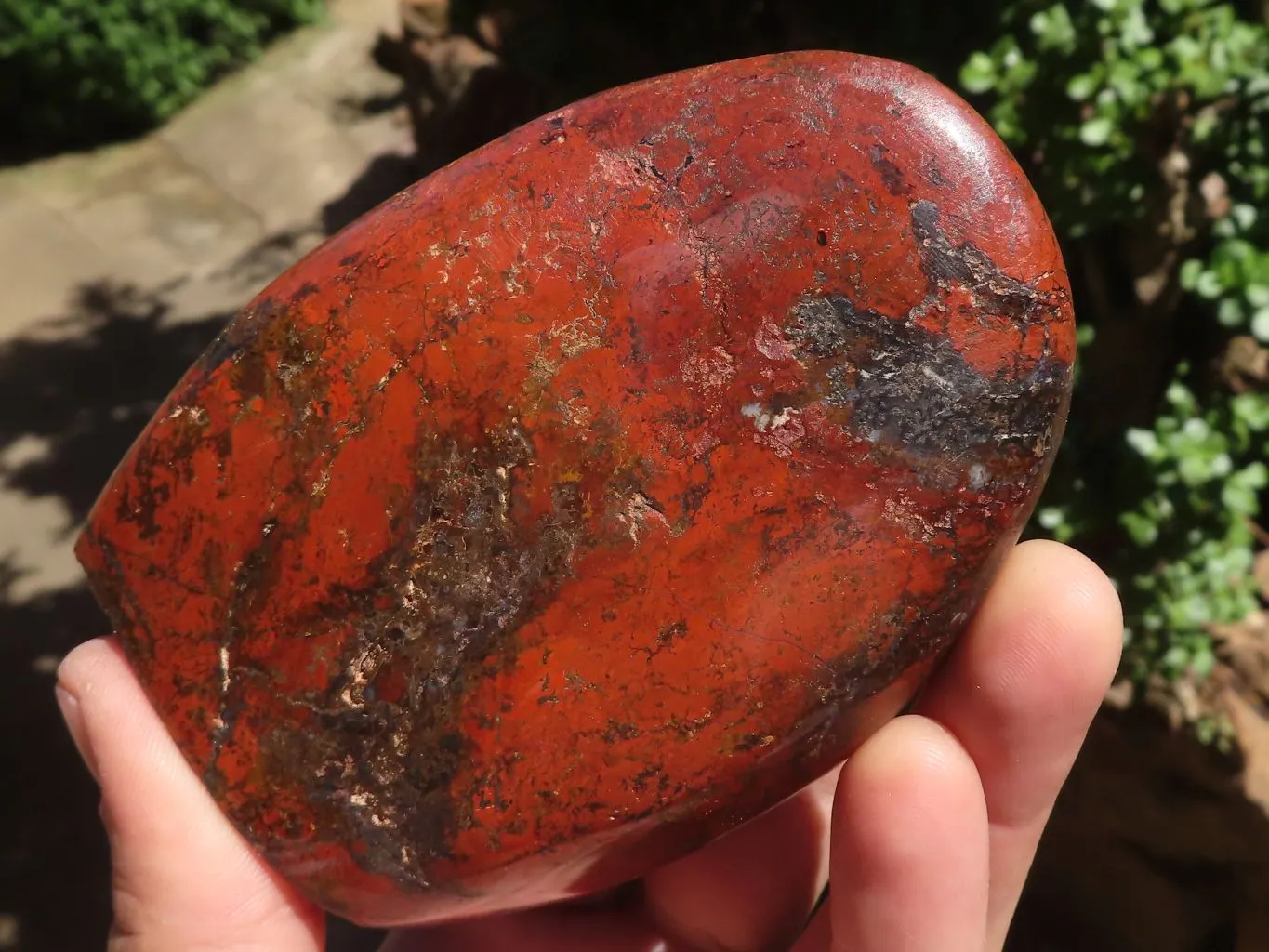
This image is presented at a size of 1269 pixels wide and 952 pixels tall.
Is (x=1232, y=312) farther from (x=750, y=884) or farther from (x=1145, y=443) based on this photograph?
(x=750, y=884)

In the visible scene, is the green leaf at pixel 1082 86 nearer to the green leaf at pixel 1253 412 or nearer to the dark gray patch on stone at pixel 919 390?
the green leaf at pixel 1253 412

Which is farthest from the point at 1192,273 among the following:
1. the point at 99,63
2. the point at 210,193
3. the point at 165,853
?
the point at 99,63

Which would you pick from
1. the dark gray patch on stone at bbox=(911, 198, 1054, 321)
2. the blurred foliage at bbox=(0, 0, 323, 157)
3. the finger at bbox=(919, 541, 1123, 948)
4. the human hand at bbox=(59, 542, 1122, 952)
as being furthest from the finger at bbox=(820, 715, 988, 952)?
the blurred foliage at bbox=(0, 0, 323, 157)

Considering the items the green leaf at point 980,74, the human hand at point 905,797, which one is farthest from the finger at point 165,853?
the green leaf at point 980,74

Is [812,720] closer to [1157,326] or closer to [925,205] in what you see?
[925,205]

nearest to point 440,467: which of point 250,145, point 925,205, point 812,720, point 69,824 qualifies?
point 812,720

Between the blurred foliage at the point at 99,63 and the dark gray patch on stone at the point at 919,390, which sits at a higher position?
the dark gray patch on stone at the point at 919,390
